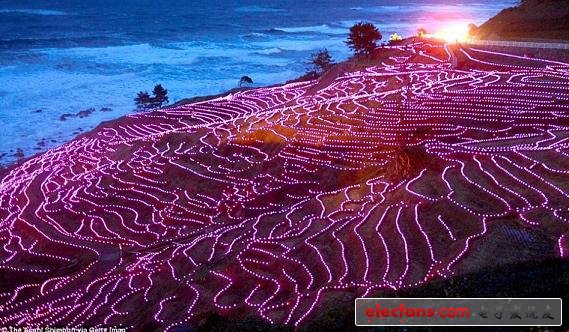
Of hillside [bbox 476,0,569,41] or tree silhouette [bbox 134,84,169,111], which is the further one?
tree silhouette [bbox 134,84,169,111]

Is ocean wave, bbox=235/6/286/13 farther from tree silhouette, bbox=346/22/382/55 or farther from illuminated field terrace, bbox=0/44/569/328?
illuminated field terrace, bbox=0/44/569/328

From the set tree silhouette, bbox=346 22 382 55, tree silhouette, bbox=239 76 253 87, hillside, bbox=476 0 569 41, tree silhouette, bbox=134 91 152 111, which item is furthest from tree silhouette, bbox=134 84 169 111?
hillside, bbox=476 0 569 41

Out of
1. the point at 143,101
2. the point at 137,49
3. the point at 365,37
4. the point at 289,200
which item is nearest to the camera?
the point at 289,200

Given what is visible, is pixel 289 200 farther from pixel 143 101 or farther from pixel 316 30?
pixel 316 30

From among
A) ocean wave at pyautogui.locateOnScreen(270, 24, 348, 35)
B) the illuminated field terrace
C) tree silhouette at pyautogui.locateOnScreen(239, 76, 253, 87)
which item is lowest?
the illuminated field terrace

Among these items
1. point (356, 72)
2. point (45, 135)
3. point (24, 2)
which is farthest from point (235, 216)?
point (24, 2)

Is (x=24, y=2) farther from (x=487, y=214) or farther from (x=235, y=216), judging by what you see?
(x=487, y=214)

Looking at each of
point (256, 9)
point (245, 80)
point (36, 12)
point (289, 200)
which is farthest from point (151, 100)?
point (256, 9)
